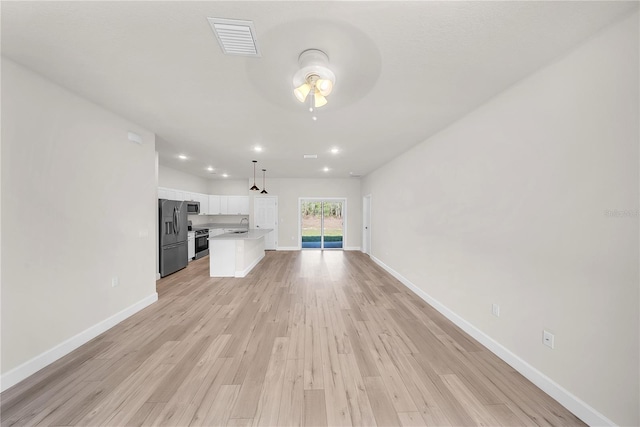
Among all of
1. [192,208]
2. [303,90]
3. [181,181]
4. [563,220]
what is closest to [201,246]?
[192,208]

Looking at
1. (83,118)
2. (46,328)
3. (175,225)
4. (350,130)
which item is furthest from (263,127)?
(175,225)

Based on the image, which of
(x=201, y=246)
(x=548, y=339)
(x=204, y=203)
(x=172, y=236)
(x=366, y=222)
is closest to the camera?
(x=548, y=339)

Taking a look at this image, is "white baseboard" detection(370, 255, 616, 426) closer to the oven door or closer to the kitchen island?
the kitchen island

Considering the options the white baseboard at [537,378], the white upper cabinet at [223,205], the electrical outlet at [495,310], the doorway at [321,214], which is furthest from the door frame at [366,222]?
the electrical outlet at [495,310]

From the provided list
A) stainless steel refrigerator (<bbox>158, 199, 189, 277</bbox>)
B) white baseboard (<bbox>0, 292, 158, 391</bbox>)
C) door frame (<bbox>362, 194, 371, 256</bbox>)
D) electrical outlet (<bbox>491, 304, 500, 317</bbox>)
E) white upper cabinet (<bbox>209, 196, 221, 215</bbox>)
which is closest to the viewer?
white baseboard (<bbox>0, 292, 158, 391</bbox>)

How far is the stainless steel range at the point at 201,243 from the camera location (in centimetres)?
620

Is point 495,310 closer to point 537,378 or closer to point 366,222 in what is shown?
point 537,378

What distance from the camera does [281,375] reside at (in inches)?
72.1

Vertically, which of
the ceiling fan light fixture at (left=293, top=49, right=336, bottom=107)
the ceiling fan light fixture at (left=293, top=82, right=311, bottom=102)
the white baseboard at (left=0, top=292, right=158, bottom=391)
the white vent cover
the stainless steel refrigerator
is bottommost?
Answer: the white baseboard at (left=0, top=292, right=158, bottom=391)

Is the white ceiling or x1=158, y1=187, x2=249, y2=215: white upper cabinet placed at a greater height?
the white ceiling

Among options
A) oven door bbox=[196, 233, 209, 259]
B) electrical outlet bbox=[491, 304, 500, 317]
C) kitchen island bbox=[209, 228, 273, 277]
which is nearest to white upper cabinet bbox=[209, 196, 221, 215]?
oven door bbox=[196, 233, 209, 259]

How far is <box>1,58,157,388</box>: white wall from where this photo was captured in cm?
173

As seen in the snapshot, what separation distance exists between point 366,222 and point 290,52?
5919 millimetres

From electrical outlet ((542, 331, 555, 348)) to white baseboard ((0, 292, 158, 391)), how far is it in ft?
13.8
